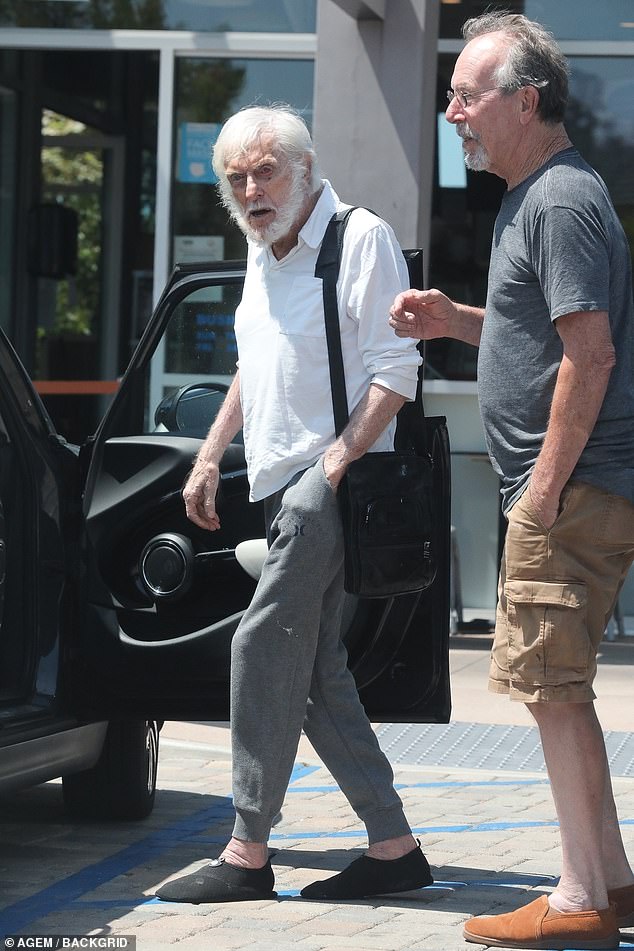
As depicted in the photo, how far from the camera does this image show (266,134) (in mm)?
4082

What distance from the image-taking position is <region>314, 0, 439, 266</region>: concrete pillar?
8.41 metres

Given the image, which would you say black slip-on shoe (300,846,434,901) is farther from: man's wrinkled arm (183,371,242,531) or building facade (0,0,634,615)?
building facade (0,0,634,615)

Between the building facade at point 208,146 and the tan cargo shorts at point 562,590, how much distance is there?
4.99 metres

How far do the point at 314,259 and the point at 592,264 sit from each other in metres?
0.86

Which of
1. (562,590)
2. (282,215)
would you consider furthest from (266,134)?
(562,590)

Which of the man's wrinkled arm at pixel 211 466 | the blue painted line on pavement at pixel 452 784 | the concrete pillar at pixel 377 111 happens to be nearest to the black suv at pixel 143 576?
the man's wrinkled arm at pixel 211 466

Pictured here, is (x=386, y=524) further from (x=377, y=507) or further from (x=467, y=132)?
(x=467, y=132)

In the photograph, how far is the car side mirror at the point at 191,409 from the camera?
185 inches

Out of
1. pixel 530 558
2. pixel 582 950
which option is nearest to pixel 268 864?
pixel 582 950

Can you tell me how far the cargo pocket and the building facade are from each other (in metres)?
5.06

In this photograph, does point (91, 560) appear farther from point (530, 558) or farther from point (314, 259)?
point (530, 558)

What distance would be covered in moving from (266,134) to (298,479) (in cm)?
85

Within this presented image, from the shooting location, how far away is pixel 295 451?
13.2 feet

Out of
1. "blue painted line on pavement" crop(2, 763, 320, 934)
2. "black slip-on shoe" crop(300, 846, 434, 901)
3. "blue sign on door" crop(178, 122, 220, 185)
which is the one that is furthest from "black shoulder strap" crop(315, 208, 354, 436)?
"blue sign on door" crop(178, 122, 220, 185)
